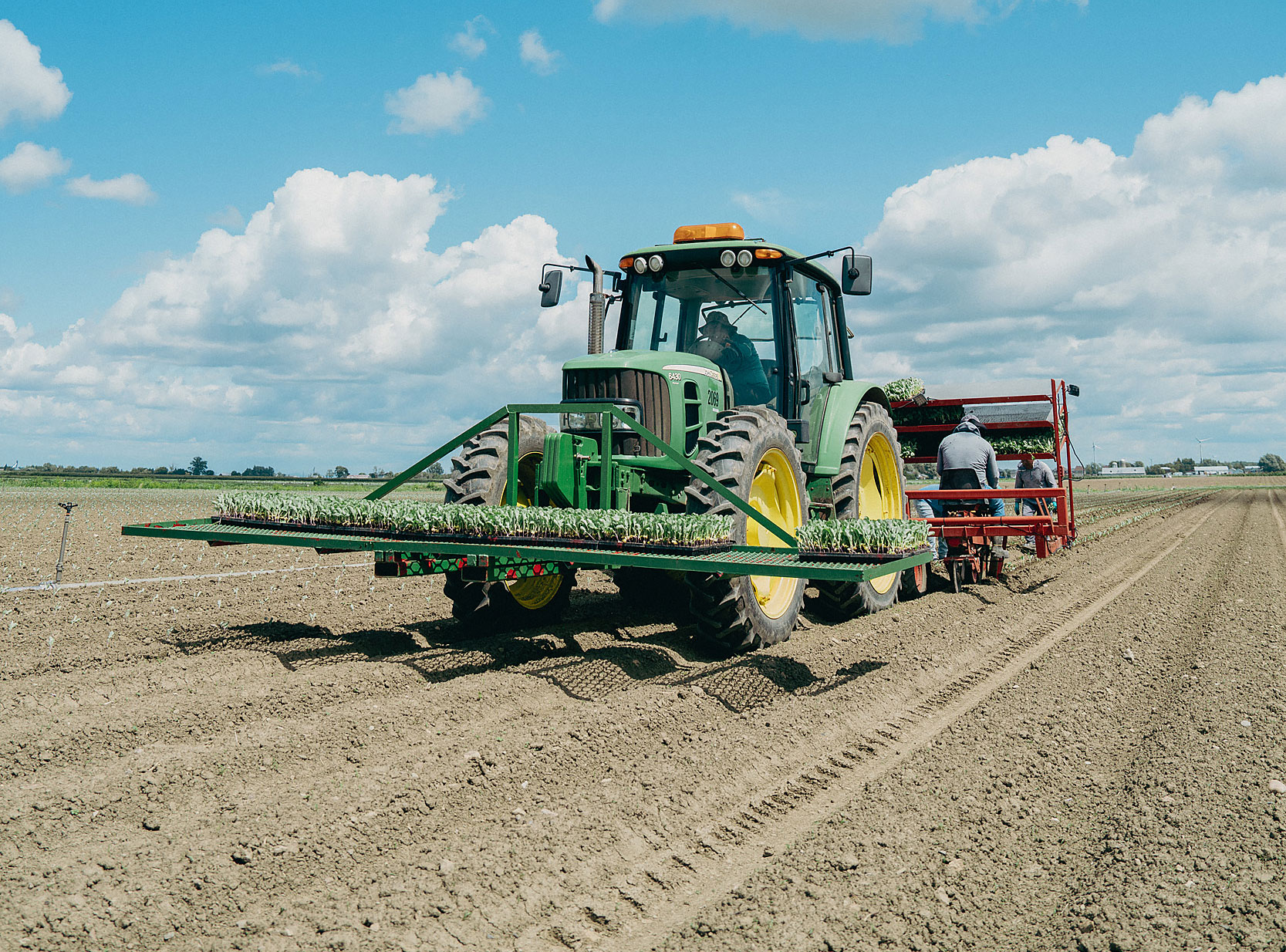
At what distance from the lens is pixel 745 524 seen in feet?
18.2

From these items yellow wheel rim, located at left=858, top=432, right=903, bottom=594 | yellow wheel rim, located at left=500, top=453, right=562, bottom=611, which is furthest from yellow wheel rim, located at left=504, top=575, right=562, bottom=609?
yellow wheel rim, located at left=858, top=432, right=903, bottom=594

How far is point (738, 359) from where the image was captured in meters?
7.18

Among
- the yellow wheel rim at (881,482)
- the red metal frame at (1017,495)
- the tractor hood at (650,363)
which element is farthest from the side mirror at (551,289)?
the red metal frame at (1017,495)

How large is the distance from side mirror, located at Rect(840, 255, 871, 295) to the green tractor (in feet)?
0.04

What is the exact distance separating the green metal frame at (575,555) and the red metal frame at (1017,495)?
4241 mm

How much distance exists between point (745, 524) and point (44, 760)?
3731 millimetres

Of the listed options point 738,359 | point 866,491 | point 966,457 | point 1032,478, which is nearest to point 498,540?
point 738,359

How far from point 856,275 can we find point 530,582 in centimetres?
341

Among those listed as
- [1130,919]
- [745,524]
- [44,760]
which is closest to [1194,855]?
[1130,919]

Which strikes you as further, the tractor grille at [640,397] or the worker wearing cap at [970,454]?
the worker wearing cap at [970,454]

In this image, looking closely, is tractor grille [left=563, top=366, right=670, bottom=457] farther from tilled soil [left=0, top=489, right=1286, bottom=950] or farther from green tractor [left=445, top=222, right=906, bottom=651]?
tilled soil [left=0, top=489, right=1286, bottom=950]

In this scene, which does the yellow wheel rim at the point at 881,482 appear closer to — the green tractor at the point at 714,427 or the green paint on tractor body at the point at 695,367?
the green tractor at the point at 714,427

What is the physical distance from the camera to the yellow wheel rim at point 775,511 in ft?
20.1

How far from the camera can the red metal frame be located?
8.88m
